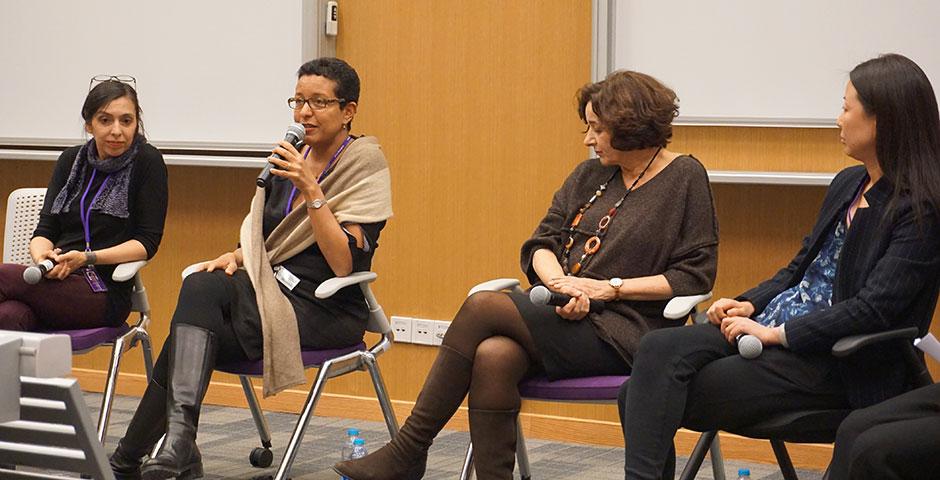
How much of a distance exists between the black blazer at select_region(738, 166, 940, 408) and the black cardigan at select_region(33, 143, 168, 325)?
205 centimetres

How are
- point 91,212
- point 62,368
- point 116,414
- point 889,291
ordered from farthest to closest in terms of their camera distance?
point 116,414 → point 91,212 → point 889,291 → point 62,368

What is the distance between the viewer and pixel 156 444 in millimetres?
3574

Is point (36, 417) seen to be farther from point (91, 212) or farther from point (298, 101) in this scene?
point (91, 212)

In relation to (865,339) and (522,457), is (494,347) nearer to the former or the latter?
(522,457)

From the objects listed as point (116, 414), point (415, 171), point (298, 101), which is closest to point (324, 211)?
point (298, 101)

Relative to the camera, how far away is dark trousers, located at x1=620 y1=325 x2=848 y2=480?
106 inches

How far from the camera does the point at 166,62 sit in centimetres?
489

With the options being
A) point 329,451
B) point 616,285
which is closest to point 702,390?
point 616,285

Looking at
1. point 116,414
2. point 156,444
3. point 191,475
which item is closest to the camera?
point 191,475

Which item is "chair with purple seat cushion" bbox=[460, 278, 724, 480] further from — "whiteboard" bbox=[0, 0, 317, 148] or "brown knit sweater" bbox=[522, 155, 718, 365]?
"whiteboard" bbox=[0, 0, 317, 148]

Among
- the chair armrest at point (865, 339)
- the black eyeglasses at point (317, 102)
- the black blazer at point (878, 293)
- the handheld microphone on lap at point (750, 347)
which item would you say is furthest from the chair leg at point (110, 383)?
the chair armrest at point (865, 339)

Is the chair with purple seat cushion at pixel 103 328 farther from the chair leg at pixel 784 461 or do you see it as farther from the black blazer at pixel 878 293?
the black blazer at pixel 878 293

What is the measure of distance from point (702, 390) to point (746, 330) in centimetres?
17

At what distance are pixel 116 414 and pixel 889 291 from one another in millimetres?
3146
